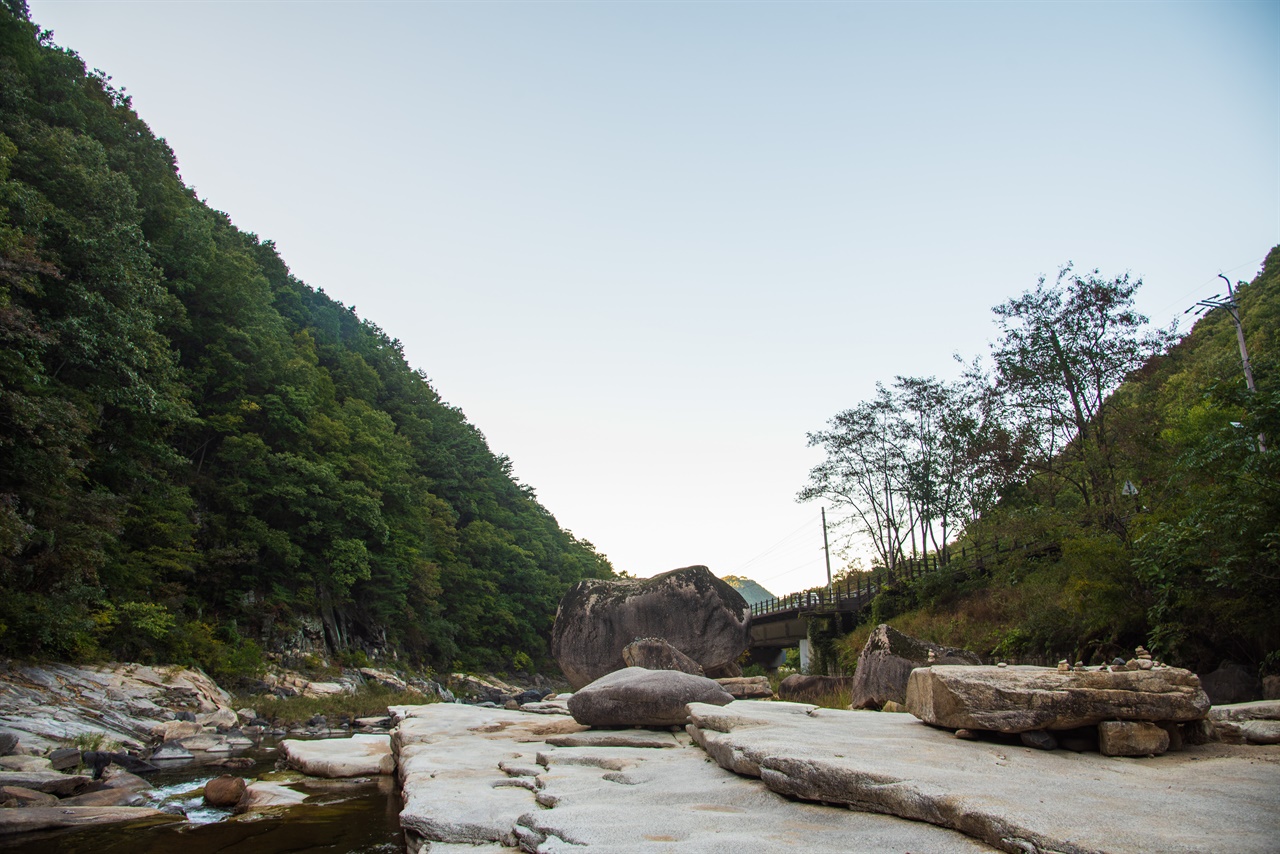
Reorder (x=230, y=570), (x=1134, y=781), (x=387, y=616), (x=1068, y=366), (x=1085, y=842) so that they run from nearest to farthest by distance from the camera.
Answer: (x=1085, y=842) → (x=1134, y=781) → (x=1068, y=366) → (x=230, y=570) → (x=387, y=616)

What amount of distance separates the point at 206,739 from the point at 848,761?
46.5 feet

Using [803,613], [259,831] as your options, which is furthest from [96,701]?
[803,613]

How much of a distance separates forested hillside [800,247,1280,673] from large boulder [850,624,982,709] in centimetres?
358

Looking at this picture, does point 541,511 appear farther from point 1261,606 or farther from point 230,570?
point 1261,606

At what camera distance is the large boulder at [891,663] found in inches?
524

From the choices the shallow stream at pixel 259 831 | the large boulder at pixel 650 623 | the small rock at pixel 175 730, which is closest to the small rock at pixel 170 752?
the small rock at pixel 175 730

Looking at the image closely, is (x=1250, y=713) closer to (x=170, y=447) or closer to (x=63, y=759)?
(x=63, y=759)

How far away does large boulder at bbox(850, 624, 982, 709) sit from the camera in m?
13.3

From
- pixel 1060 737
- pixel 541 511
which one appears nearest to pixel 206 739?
pixel 1060 737

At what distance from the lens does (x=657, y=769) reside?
6688mm

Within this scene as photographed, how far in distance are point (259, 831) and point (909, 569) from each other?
103 ft

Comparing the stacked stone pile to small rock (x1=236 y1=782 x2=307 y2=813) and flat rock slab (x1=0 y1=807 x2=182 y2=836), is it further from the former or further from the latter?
flat rock slab (x1=0 y1=807 x2=182 y2=836)

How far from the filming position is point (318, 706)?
2192cm

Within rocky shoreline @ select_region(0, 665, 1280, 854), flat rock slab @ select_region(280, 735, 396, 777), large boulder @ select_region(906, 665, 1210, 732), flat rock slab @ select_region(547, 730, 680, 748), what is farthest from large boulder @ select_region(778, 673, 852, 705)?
large boulder @ select_region(906, 665, 1210, 732)
